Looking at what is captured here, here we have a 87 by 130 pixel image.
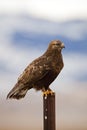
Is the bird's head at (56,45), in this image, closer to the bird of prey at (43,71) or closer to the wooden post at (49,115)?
the bird of prey at (43,71)

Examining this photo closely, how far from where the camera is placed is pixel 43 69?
207 inches

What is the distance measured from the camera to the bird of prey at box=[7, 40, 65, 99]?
16.9ft

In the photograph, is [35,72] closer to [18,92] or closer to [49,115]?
[18,92]

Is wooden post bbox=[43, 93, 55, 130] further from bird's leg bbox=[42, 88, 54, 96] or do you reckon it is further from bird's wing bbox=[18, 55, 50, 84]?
bird's wing bbox=[18, 55, 50, 84]

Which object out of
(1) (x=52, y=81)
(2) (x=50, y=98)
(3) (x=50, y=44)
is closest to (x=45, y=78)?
(1) (x=52, y=81)

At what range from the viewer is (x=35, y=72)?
17.2 ft

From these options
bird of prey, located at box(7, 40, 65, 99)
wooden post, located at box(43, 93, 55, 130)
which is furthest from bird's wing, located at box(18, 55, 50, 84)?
wooden post, located at box(43, 93, 55, 130)

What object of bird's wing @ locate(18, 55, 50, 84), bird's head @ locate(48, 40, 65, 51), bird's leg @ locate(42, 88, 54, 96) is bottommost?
bird's leg @ locate(42, 88, 54, 96)

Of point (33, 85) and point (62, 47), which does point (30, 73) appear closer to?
point (33, 85)

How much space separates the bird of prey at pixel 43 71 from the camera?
16.9ft

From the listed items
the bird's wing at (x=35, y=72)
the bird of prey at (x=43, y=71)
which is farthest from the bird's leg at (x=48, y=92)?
the bird's wing at (x=35, y=72)

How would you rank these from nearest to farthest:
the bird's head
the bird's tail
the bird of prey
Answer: the bird's tail, the bird of prey, the bird's head

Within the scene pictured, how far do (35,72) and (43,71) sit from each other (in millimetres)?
94

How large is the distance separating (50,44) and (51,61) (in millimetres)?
229
